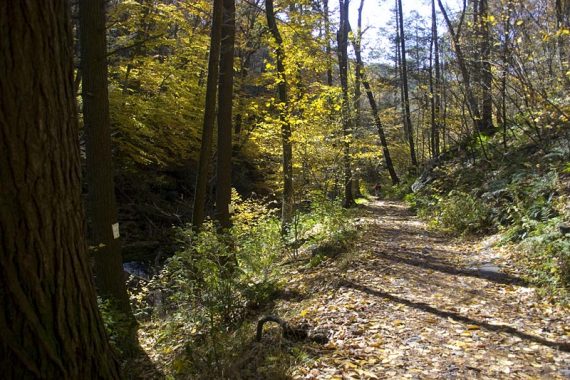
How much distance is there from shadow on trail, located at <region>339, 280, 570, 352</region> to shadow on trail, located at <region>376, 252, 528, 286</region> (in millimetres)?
1333

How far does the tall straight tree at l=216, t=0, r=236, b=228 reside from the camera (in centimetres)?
953

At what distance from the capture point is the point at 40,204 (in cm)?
232

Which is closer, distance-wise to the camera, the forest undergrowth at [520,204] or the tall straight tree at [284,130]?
the forest undergrowth at [520,204]

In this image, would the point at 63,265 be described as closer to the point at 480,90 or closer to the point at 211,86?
the point at 211,86

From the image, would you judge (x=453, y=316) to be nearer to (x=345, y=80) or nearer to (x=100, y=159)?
(x=100, y=159)

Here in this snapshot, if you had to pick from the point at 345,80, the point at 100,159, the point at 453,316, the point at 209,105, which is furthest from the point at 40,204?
the point at 345,80

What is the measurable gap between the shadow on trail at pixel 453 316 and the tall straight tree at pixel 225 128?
12.7ft

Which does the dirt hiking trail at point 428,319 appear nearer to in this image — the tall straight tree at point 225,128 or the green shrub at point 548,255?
the green shrub at point 548,255

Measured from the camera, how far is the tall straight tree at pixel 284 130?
11.0m

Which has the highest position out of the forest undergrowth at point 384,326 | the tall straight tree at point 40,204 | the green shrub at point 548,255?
the tall straight tree at point 40,204

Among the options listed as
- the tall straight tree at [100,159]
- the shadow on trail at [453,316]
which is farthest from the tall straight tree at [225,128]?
the shadow on trail at [453,316]

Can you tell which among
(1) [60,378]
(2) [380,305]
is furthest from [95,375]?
(2) [380,305]

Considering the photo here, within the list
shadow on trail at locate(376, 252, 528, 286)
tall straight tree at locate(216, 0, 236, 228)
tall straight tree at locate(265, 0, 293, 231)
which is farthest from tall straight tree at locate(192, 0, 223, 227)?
shadow on trail at locate(376, 252, 528, 286)

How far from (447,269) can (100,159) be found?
17.6 ft
